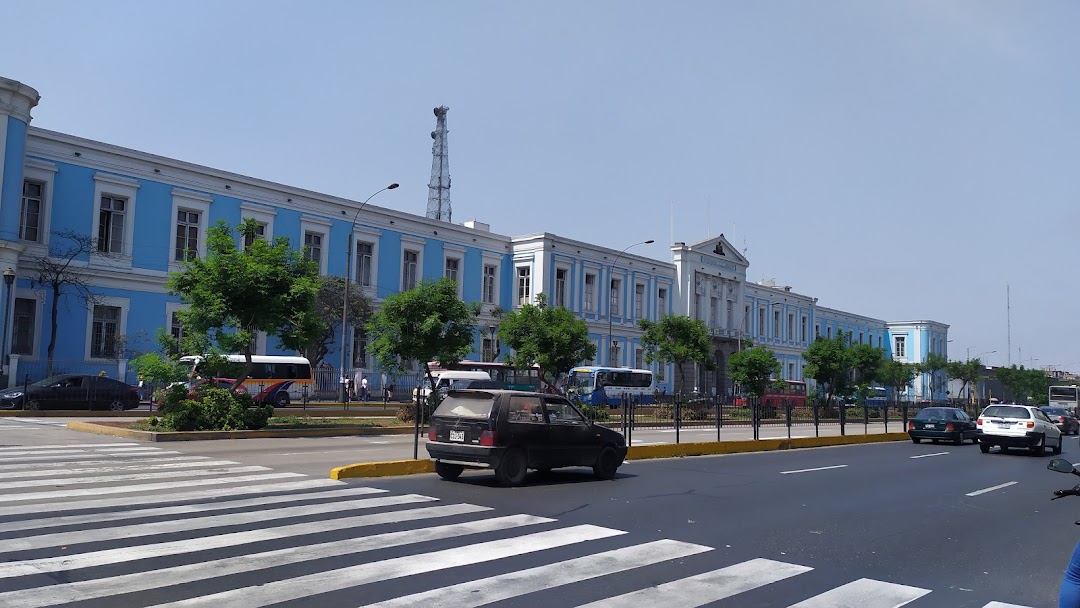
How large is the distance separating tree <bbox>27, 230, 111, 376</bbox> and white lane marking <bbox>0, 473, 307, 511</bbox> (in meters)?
28.4

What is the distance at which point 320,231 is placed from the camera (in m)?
49.2

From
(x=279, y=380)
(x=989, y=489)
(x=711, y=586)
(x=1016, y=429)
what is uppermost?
(x=279, y=380)

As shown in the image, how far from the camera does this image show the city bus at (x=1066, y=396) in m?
68.4

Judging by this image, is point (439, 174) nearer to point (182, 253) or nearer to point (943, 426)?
point (182, 253)

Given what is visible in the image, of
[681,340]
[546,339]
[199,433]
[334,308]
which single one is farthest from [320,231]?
[199,433]

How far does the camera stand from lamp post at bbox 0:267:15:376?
3369cm

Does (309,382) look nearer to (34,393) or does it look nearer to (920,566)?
(34,393)

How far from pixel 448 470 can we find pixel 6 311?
92.3 feet

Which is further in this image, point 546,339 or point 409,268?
point 409,268

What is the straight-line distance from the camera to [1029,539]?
10641 mm

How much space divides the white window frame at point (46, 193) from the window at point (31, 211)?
0.14m

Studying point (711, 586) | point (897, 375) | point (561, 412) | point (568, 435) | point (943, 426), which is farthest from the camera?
point (897, 375)

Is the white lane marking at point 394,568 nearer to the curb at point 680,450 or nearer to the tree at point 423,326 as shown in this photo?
the curb at point 680,450

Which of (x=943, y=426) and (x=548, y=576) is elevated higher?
(x=943, y=426)
